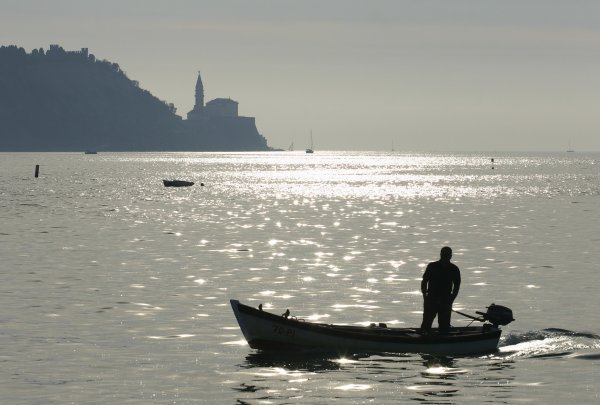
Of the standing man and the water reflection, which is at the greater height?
the standing man

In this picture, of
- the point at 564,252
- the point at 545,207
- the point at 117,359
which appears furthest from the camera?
the point at 545,207

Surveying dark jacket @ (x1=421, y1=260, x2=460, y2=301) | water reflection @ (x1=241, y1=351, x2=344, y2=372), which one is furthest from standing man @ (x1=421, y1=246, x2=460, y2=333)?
water reflection @ (x1=241, y1=351, x2=344, y2=372)

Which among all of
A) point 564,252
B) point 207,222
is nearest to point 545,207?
point 207,222

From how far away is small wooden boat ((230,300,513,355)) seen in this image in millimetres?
29438

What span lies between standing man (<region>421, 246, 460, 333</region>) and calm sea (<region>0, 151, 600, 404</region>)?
1.24 meters

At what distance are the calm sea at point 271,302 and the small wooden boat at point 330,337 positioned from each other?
0.32 metres

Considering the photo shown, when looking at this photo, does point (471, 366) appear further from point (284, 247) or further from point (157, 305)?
point (284, 247)

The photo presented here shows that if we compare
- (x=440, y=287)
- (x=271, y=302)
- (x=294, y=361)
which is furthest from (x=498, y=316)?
(x=271, y=302)

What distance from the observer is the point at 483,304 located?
131ft

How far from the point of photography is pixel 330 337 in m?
29.5

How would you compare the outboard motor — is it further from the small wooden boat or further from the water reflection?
the water reflection

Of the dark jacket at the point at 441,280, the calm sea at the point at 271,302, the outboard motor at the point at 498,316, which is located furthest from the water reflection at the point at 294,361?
the outboard motor at the point at 498,316

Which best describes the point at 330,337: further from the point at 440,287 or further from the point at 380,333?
the point at 440,287

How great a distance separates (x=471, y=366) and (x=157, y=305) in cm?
1349
